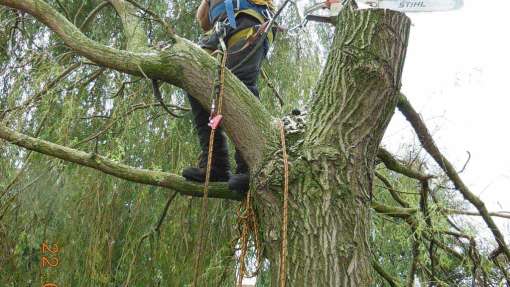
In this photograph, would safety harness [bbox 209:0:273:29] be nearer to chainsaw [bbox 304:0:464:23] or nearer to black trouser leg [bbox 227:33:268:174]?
black trouser leg [bbox 227:33:268:174]

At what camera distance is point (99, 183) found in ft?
7.65

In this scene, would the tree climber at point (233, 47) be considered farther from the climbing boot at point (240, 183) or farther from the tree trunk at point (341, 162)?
the tree trunk at point (341, 162)

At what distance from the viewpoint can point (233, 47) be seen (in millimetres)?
1801

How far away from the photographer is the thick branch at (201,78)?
1512mm

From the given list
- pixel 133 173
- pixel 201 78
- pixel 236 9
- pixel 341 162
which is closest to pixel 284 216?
pixel 341 162

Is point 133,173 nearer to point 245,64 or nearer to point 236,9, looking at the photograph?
point 245,64

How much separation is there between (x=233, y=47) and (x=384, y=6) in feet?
1.71

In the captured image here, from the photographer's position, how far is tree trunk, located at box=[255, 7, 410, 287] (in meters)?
1.35

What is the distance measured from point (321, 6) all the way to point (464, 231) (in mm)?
858

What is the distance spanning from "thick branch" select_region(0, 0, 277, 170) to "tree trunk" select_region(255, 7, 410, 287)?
0.08 metres

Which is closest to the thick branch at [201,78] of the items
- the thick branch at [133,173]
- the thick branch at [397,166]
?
the thick branch at [133,173]

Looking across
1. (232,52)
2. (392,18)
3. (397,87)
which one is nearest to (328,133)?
(397,87)

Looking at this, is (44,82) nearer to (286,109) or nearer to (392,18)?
(286,109)

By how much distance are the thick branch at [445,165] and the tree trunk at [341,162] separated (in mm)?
322
